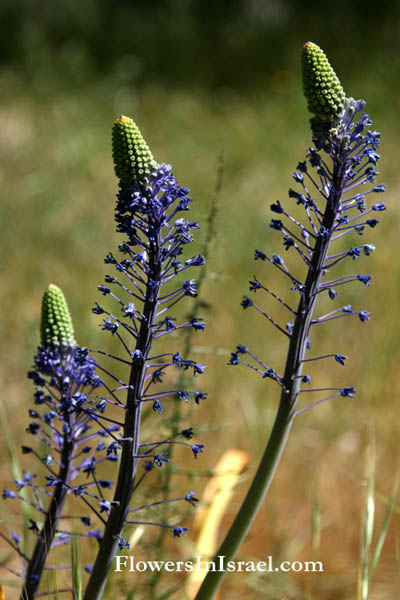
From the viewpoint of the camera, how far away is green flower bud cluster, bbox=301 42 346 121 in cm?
152

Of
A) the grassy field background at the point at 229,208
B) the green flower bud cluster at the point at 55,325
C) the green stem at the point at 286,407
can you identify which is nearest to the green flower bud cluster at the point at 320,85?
the green stem at the point at 286,407

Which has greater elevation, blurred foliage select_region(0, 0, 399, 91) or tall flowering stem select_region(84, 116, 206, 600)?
blurred foliage select_region(0, 0, 399, 91)

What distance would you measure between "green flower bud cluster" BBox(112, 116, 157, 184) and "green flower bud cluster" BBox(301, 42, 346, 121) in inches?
14.4

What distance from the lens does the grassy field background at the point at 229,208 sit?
132 inches

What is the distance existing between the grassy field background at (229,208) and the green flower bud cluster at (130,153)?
1039 mm

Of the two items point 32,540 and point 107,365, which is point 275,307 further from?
point 32,540

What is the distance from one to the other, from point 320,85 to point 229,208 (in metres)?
2.26

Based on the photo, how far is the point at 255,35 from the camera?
863cm

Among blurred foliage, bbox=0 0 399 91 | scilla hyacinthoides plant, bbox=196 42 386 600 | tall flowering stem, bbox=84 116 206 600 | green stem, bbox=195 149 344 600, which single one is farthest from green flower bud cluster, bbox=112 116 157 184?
blurred foliage, bbox=0 0 399 91

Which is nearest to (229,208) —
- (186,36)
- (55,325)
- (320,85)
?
(55,325)

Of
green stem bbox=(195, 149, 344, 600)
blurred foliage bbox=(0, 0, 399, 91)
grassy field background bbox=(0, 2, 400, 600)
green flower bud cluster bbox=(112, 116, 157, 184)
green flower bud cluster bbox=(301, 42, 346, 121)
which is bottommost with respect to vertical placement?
green stem bbox=(195, 149, 344, 600)

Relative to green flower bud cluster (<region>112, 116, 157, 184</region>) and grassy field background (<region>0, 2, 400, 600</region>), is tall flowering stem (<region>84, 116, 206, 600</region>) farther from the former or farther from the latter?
grassy field background (<region>0, 2, 400, 600</region>)

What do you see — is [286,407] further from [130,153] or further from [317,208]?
[130,153]

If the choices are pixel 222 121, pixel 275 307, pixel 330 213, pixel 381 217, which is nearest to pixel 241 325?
pixel 275 307
